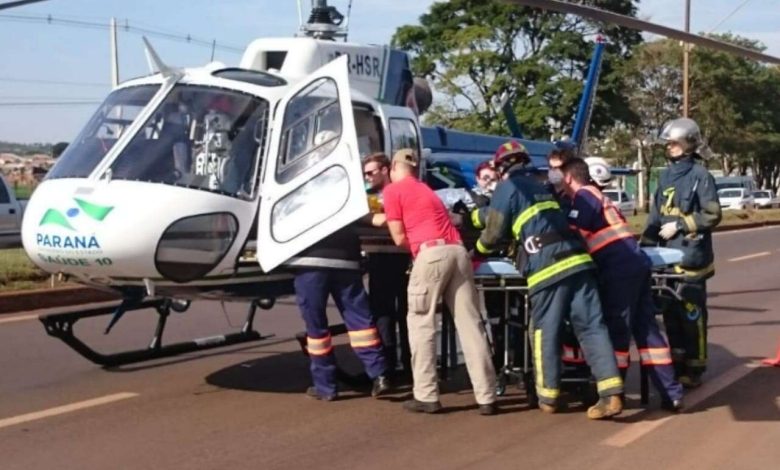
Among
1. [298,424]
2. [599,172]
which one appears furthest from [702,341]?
[298,424]

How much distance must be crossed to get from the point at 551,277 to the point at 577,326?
411 millimetres

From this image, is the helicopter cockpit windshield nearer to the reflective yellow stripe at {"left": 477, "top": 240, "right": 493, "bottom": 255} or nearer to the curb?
the reflective yellow stripe at {"left": 477, "top": 240, "right": 493, "bottom": 255}

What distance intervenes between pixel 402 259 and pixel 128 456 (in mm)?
2906

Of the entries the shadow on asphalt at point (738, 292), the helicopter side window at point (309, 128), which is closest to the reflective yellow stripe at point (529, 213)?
the helicopter side window at point (309, 128)

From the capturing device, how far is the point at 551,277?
7668 millimetres

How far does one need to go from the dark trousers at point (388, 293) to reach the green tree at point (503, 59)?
35671mm

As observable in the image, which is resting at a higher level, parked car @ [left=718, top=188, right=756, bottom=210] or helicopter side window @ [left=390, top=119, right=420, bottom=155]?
helicopter side window @ [left=390, top=119, right=420, bottom=155]

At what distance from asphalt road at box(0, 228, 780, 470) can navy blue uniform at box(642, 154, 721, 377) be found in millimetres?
347

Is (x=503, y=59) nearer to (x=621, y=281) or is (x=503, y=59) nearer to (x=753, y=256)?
(x=753, y=256)

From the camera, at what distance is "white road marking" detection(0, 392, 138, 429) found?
774 centimetres

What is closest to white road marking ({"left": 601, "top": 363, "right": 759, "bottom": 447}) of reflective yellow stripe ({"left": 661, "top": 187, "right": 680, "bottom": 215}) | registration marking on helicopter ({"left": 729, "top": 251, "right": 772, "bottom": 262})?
reflective yellow stripe ({"left": 661, "top": 187, "right": 680, "bottom": 215})

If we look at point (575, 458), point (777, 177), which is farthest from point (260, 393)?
point (777, 177)

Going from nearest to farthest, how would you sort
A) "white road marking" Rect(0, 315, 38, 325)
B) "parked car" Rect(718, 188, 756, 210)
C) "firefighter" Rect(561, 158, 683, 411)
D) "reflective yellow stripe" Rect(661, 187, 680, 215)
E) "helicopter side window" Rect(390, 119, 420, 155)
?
"firefighter" Rect(561, 158, 683, 411) < "reflective yellow stripe" Rect(661, 187, 680, 215) < "helicopter side window" Rect(390, 119, 420, 155) < "white road marking" Rect(0, 315, 38, 325) < "parked car" Rect(718, 188, 756, 210)

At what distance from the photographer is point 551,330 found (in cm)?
773
